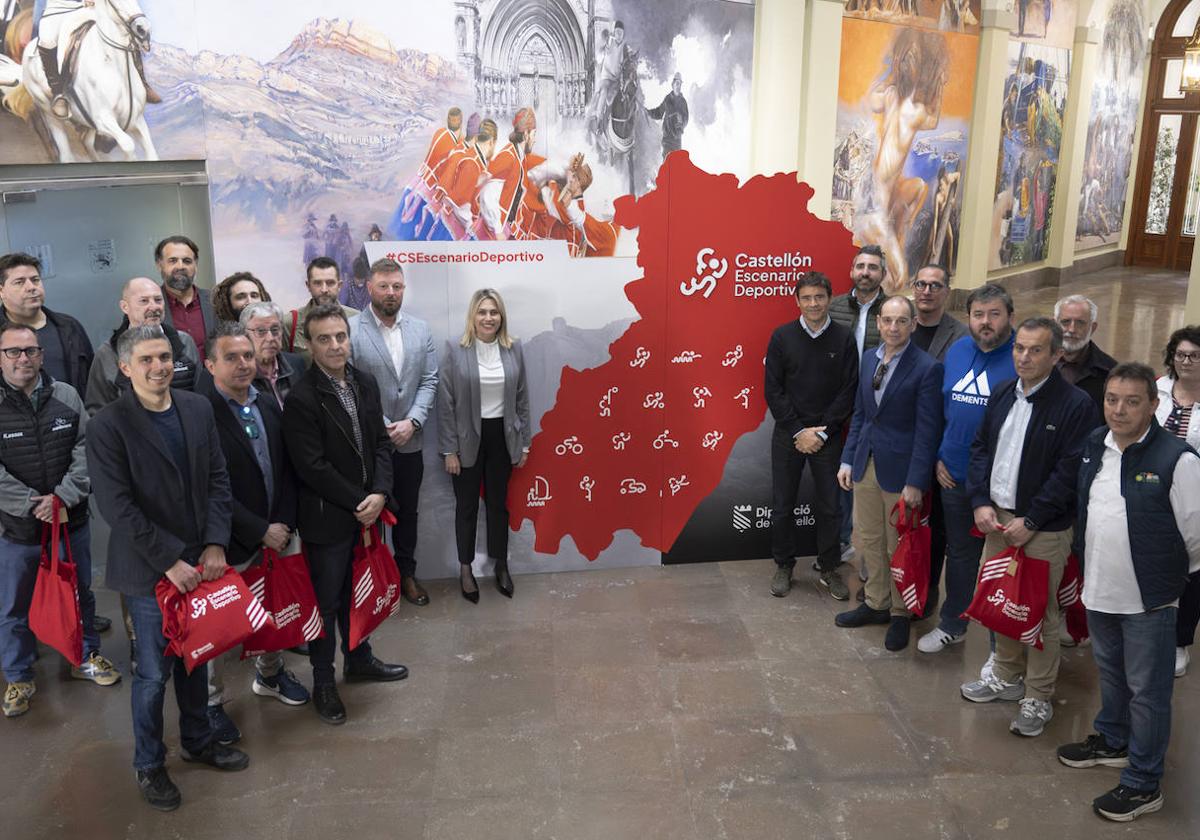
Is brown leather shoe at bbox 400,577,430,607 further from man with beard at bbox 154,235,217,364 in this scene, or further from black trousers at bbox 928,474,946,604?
black trousers at bbox 928,474,946,604

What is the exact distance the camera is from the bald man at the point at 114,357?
4.58 meters

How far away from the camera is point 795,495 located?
234 inches

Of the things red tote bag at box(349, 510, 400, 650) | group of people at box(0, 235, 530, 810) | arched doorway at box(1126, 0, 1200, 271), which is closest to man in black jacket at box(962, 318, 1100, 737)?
group of people at box(0, 235, 530, 810)

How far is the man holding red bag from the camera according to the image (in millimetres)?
4285

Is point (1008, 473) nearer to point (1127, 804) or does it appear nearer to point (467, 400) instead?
point (1127, 804)

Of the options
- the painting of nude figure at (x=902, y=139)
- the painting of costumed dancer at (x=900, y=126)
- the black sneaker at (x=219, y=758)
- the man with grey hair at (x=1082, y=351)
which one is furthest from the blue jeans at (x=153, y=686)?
the painting of costumed dancer at (x=900, y=126)

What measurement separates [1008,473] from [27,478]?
170 inches

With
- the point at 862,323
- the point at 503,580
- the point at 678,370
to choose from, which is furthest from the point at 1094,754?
the point at 503,580

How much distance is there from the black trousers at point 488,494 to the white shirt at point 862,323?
7.02ft

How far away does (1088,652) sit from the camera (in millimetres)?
5195

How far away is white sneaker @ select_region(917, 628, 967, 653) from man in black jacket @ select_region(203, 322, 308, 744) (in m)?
3.23

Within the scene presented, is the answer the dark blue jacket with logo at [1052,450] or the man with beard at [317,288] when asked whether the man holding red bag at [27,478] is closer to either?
the man with beard at [317,288]

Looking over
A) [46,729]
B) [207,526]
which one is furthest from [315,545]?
[46,729]

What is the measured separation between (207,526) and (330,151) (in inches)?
273
